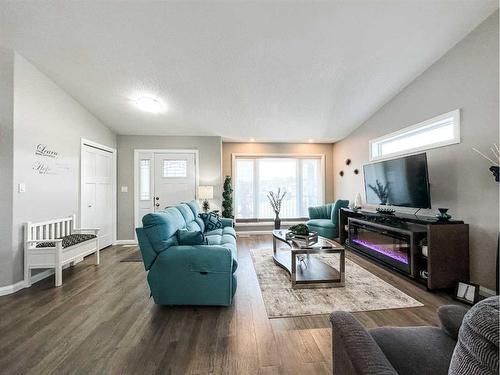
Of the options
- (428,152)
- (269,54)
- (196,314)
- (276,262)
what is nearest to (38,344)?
(196,314)

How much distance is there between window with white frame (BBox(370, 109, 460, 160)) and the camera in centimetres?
307

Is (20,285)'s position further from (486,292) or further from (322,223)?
(486,292)

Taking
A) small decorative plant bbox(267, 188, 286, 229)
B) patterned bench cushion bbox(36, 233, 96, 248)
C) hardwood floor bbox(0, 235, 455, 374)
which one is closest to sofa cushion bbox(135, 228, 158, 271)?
hardwood floor bbox(0, 235, 455, 374)

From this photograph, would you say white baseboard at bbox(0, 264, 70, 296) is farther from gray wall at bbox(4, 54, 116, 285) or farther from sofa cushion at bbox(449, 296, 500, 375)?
sofa cushion at bbox(449, 296, 500, 375)

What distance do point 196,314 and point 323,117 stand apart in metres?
4.29

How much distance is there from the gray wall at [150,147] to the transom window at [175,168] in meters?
0.36

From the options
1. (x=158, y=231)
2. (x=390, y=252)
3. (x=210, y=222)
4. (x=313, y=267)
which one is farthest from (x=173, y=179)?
(x=390, y=252)

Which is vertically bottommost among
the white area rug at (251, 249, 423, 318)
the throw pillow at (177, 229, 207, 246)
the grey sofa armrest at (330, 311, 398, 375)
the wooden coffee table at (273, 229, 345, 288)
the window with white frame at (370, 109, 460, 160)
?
the white area rug at (251, 249, 423, 318)

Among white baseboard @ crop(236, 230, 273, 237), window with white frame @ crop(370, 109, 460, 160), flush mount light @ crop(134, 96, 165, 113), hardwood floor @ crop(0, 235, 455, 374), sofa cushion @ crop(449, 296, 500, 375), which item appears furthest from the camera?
white baseboard @ crop(236, 230, 273, 237)

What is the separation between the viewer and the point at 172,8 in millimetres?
2479

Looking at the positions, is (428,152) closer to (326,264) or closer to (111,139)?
(326,264)

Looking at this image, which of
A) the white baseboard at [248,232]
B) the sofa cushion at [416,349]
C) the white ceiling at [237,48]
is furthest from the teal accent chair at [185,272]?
the white baseboard at [248,232]

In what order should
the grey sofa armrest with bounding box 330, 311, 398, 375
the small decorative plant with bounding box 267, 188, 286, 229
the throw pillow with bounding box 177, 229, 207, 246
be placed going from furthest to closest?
the small decorative plant with bounding box 267, 188, 286, 229 < the throw pillow with bounding box 177, 229, 207, 246 < the grey sofa armrest with bounding box 330, 311, 398, 375

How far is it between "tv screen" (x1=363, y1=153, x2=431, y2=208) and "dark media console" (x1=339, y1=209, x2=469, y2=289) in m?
0.34
